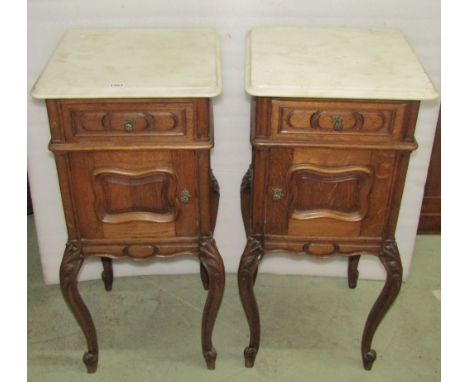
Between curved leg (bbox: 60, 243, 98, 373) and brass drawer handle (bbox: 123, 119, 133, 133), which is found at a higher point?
brass drawer handle (bbox: 123, 119, 133, 133)

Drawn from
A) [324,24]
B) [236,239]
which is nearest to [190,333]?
[236,239]

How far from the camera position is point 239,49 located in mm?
1773

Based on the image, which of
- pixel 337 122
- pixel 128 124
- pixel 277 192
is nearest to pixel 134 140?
pixel 128 124

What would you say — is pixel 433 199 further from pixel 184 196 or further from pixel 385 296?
pixel 184 196

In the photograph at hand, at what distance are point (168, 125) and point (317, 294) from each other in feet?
3.30

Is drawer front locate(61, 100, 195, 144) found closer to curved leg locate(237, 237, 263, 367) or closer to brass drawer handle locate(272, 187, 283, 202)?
brass drawer handle locate(272, 187, 283, 202)

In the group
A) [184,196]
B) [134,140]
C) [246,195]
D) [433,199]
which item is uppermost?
[134,140]

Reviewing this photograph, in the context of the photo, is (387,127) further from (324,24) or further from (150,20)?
(150,20)

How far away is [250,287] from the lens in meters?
1.66

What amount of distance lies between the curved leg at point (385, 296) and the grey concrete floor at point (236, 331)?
0.22ft

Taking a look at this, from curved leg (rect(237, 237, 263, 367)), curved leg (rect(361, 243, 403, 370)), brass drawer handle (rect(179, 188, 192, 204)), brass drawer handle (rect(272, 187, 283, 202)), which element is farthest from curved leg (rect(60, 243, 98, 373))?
curved leg (rect(361, 243, 403, 370))

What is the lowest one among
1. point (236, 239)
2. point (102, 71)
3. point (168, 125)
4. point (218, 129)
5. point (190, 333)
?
point (190, 333)

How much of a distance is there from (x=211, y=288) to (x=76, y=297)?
1.28 ft

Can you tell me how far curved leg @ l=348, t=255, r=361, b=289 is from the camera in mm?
2111
